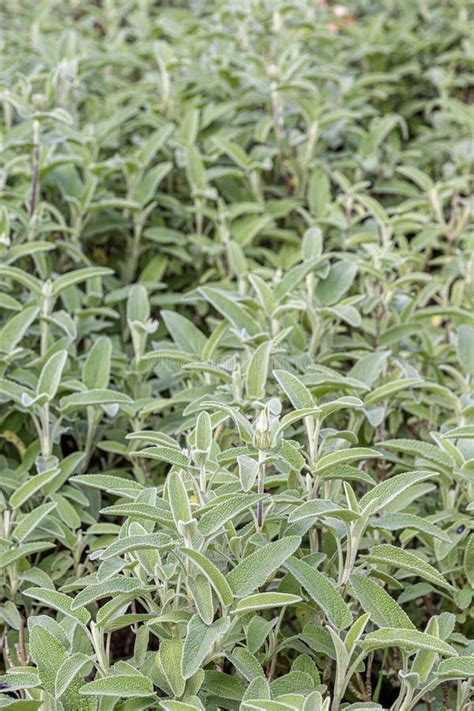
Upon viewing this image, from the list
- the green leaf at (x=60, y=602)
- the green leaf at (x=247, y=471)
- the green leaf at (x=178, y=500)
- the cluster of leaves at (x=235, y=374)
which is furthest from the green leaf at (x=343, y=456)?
the green leaf at (x=60, y=602)

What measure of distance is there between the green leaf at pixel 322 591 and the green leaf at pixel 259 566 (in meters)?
0.06

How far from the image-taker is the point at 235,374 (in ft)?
5.47

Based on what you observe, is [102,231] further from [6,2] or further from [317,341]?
[6,2]

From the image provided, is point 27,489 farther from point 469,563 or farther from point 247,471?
point 469,563

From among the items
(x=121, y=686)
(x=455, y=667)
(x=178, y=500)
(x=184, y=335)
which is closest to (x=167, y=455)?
(x=178, y=500)

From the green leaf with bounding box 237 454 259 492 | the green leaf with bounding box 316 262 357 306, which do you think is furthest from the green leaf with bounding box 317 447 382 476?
the green leaf with bounding box 316 262 357 306

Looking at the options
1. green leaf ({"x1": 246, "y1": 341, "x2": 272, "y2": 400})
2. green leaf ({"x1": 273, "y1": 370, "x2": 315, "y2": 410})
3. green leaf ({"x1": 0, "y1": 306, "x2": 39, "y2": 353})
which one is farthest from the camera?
green leaf ({"x1": 0, "y1": 306, "x2": 39, "y2": 353})

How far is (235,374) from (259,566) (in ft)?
1.56

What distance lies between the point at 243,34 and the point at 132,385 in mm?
1583

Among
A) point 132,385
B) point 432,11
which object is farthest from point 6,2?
point 132,385

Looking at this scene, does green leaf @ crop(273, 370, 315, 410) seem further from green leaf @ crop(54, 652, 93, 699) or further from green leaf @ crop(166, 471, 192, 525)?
green leaf @ crop(54, 652, 93, 699)

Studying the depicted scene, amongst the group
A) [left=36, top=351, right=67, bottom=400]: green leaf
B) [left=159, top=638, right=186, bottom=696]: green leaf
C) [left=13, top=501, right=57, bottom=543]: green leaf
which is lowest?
[left=159, top=638, right=186, bottom=696]: green leaf

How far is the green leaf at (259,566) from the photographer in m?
1.25

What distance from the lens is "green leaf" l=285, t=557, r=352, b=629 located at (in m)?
1.28
